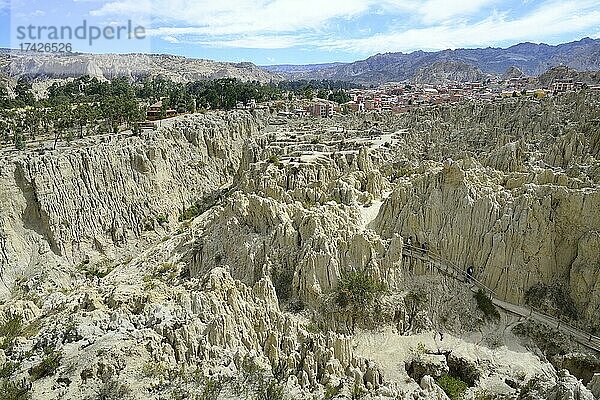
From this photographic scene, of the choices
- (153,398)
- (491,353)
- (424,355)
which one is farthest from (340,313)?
(153,398)

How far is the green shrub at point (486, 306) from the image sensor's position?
2312cm

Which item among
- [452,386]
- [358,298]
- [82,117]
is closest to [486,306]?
[452,386]

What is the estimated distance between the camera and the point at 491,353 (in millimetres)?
21391

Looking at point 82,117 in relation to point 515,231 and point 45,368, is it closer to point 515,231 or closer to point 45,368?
point 45,368

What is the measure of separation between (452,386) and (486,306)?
19.7 feet

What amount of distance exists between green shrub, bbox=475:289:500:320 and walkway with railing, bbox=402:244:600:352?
0.44 m

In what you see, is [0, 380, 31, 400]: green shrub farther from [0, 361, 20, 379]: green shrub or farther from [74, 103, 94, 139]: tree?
[74, 103, 94, 139]: tree

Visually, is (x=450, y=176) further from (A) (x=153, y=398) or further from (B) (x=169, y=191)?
(B) (x=169, y=191)

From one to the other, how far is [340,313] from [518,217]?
10.1 m

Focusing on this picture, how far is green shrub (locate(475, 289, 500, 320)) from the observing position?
75.9 feet

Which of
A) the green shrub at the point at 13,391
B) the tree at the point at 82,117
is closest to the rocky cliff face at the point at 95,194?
the tree at the point at 82,117

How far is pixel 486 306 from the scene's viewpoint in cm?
2328

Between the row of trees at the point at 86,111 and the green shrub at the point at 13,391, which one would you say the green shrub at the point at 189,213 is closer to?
the row of trees at the point at 86,111

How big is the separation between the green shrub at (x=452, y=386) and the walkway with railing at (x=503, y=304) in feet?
19.3
